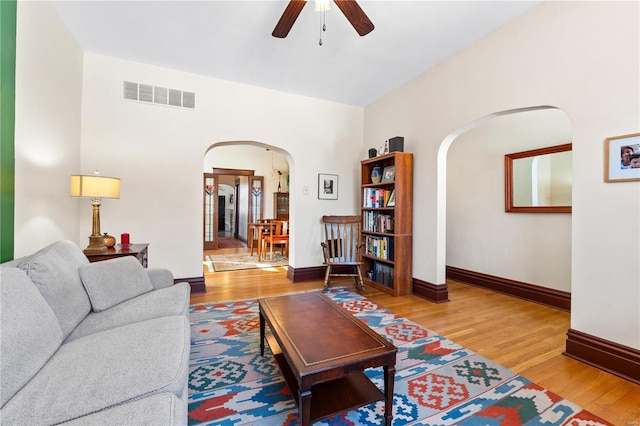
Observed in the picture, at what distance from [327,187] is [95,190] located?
297 cm

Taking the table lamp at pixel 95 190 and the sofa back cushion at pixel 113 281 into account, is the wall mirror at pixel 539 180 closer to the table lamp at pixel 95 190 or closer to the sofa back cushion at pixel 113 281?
the sofa back cushion at pixel 113 281

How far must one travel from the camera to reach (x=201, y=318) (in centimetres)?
274

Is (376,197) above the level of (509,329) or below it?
above

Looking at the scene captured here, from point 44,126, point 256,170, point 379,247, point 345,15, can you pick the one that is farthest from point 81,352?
point 256,170

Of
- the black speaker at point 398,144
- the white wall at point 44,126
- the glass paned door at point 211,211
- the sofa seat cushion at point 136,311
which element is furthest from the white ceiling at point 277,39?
the glass paned door at point 211,211

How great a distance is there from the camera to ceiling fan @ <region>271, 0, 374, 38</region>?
1.97 metres

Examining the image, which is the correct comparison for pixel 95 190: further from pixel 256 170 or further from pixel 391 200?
pixel 256 170

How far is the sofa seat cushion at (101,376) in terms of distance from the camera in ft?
2.96

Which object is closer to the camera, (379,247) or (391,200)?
(391,200)

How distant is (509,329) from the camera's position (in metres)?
2.55

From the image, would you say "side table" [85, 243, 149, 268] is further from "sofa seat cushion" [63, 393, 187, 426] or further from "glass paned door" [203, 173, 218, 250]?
"glass paned door" [203, 173, 218, 250]

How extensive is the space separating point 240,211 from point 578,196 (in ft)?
27.8

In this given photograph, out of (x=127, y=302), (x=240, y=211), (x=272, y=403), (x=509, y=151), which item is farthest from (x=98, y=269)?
(x=240, y=211)

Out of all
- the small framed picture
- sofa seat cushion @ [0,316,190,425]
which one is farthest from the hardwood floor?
sofa seat cushion @ [0,316,190,425]
